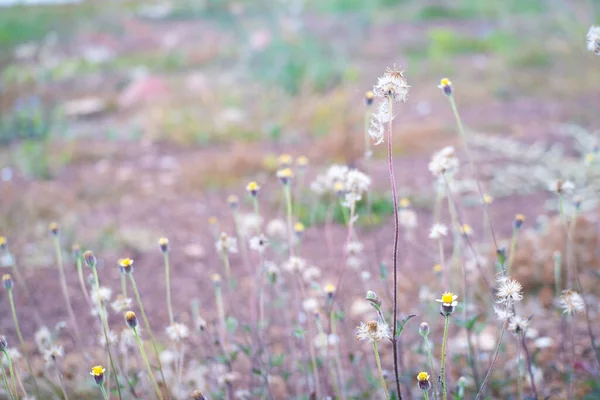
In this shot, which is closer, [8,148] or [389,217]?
[389,217]

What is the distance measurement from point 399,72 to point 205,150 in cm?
455

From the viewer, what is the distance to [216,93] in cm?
714

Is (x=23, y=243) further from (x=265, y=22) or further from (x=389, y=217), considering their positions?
(x=265, y=22)

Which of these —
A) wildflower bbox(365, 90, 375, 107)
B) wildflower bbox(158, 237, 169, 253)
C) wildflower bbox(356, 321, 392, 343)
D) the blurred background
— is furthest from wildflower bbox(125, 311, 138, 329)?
the blurred background

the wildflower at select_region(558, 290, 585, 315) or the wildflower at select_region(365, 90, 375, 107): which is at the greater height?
the wildflower at select_region(365, 90, 375, 107)

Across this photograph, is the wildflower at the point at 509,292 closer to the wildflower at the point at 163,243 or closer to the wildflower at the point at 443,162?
the wildflower at the point at 443,162

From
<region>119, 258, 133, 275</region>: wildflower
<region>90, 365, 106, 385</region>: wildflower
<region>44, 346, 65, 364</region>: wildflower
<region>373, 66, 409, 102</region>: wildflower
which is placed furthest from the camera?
<region>44, 346, 65, 364</region>: wildflower

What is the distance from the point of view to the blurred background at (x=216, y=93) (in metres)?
4.27

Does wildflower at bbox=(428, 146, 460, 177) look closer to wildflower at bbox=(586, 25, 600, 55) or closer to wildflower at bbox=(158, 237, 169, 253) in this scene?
wildflower at bbox=(586, 25, 600, 55)

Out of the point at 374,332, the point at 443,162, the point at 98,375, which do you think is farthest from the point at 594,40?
the point at 98,375

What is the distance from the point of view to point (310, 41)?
28.0 ft

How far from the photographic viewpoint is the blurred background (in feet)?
14.0

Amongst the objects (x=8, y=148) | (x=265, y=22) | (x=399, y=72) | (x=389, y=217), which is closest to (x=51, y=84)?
(x=8, y=148)

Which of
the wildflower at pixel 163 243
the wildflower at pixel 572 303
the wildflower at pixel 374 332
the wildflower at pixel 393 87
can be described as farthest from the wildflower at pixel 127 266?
the wildflower at pixel 572 303
